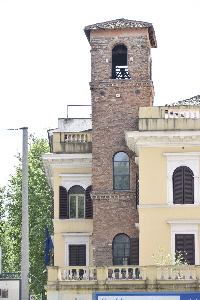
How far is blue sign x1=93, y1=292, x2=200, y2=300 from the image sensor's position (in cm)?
3966

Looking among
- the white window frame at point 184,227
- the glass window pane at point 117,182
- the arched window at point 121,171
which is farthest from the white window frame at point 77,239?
the white window frame at point 184,227

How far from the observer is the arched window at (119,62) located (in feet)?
163

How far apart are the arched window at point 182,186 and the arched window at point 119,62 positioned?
638 cm

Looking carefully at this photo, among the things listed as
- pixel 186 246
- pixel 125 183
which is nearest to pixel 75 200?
pixel 125 183

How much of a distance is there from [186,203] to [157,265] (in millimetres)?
5828

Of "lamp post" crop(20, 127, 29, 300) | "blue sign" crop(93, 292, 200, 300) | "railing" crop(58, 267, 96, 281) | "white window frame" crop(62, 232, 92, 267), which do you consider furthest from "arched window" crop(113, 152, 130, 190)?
"lamp post" crop(20, 127, 29, 300)

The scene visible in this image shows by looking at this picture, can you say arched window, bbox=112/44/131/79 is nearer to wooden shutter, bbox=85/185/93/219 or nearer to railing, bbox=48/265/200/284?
wooden shutter, bbox=85/185/93/219

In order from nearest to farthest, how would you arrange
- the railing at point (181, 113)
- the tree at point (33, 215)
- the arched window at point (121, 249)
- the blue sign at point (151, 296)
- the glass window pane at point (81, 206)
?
the blue sign at point (151, 296), the railing at point (181, 113), the arched window at point (121, 249), the glass window pane at point (81, 206), the tree at point (33, 215)

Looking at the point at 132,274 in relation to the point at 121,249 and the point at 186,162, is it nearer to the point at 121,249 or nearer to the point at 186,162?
the point at 186,162

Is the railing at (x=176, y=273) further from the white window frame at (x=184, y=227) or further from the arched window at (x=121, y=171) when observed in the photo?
the arched window at (x=121, y=171)

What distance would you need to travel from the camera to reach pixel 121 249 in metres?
48.5

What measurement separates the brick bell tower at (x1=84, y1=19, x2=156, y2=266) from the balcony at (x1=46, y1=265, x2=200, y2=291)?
667cm

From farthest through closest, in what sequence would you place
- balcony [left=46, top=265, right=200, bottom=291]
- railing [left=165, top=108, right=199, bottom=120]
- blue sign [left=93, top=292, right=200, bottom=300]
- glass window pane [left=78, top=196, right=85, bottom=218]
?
glass window pane [left=78, top=196, right=85, bottom=218], railing [left=165, top=108, right=199, bottom=120], balcony [left=46, top=265, right=200, bottom=291], blue sign [left=93, top=292, right=200, bottom=300]

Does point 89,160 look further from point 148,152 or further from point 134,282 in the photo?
point 134,282
